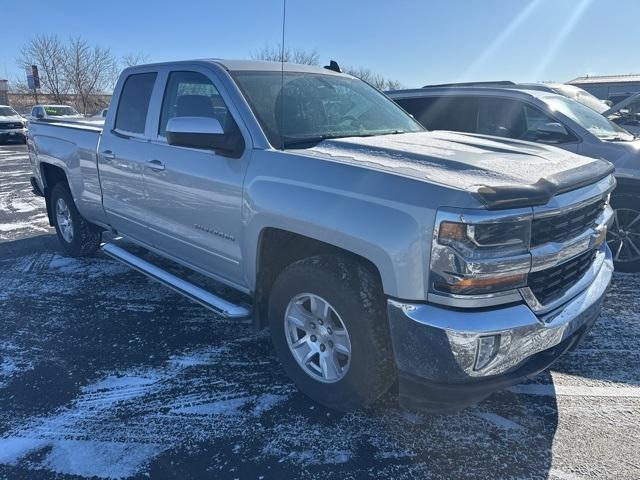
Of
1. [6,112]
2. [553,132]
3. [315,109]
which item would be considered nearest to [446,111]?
[553,132]

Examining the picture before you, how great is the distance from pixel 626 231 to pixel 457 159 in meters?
3.47

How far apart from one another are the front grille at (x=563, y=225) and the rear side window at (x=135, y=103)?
3.25m

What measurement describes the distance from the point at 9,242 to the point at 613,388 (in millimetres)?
7043

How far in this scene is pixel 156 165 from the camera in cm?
401

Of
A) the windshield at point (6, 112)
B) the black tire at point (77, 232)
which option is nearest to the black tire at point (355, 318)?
the black tire at point (77, 232)

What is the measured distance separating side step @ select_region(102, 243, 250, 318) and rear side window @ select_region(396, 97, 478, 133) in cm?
406

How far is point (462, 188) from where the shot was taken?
2.37 meters

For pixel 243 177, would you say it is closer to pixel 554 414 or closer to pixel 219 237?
pixel 219 237

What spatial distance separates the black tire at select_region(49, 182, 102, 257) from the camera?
5848mm

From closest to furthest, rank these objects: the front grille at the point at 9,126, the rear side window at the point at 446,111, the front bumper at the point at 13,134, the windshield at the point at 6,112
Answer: the rear side window at the point at 446,111 < the front grille at the point at 9,126 < the front bumper at the point at 13,134 < the windshield at the point at 6,112

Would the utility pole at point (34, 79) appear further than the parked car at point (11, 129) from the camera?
Yes

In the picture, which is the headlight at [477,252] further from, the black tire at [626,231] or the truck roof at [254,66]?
the black tire at [626,231]

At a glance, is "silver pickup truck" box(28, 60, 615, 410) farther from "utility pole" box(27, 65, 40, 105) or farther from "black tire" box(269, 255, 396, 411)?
"utility pole" box(27, 65, 40, 105)

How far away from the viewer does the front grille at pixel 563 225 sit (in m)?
2.49
